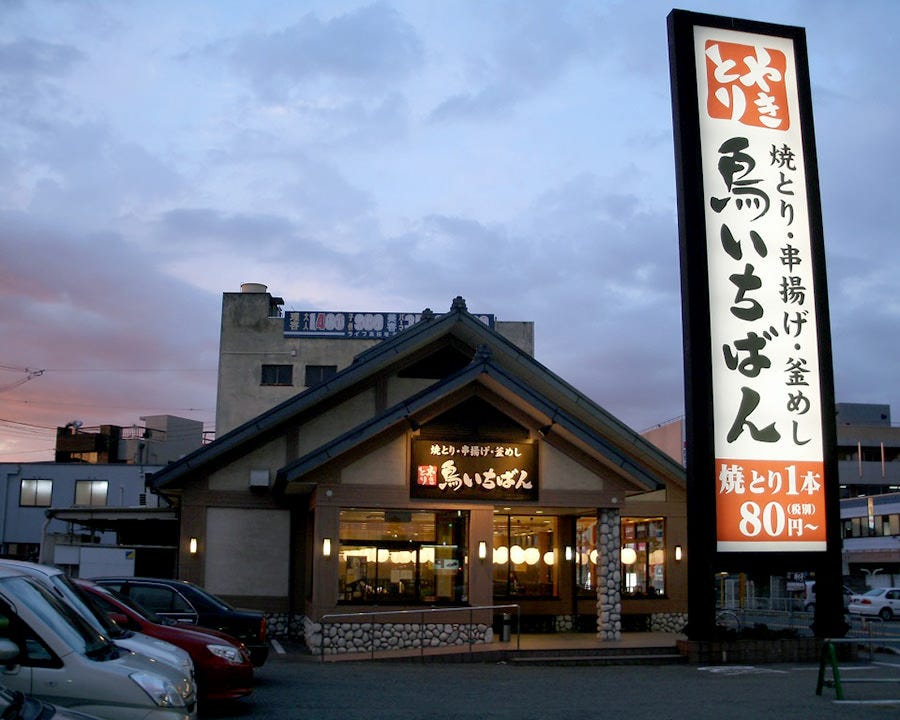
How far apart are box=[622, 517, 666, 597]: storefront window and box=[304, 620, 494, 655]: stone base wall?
23.0 ft

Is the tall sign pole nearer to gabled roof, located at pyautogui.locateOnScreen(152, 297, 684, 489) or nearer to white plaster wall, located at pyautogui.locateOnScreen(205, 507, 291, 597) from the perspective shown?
gabled roof, located at pyautogui.locateOnScreen(152, 297, 684, 489)

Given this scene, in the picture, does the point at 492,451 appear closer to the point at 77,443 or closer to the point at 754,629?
the point at 754,629

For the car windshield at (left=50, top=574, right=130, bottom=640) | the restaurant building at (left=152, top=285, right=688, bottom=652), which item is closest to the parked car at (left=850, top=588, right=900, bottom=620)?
the restaurant building at (left=152, top=285, right=688, bottom=652)

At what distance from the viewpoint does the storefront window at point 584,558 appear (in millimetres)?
26953

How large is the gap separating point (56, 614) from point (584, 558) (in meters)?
20.1

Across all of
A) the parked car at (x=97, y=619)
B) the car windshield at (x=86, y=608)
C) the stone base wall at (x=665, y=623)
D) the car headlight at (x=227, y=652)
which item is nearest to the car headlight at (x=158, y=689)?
the parked car at (x=97, y=619)

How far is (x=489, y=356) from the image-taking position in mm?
22484

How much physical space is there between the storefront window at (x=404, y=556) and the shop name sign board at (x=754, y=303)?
587 cm

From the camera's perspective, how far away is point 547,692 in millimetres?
15703

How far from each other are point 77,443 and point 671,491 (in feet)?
161

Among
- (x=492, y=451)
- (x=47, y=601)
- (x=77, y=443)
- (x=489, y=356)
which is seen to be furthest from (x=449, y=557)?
(x=77, y=443)

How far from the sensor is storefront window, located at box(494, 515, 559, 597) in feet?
87.7

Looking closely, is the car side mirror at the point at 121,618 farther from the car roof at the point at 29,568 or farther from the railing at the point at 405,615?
the railing at the point at 405,615

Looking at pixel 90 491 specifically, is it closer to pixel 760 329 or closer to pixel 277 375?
pixel 277 375
